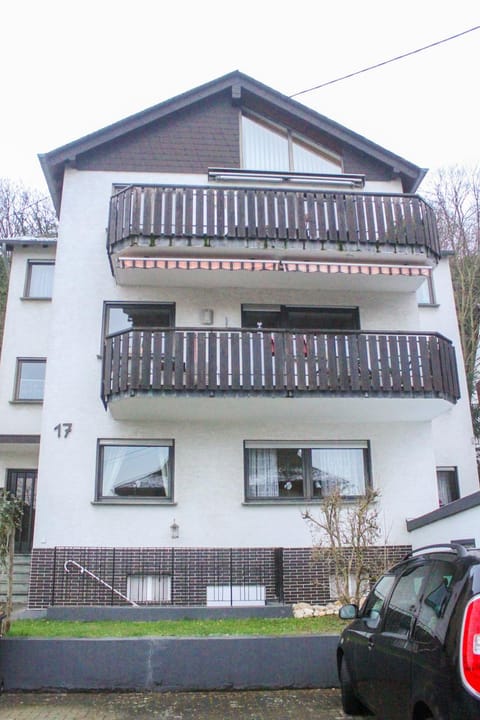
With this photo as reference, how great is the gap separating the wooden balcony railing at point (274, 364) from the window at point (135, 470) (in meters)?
1.31

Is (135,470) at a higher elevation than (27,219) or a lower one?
lower

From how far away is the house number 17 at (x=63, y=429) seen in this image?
13812 mm

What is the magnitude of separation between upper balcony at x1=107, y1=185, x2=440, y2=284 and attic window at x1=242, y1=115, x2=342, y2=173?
2.27 metres

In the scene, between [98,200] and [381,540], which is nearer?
[381,540]

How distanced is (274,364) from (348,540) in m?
3.68

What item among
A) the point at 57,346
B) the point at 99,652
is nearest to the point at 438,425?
the point at 57,346

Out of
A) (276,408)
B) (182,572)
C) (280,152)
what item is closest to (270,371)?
A: (276,408)

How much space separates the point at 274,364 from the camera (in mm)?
13289

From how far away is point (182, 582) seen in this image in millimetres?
12984

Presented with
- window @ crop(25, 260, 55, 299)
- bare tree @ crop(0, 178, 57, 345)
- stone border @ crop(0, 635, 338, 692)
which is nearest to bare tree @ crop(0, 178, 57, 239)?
bare tree @ crop(0, 178, 57, 345)

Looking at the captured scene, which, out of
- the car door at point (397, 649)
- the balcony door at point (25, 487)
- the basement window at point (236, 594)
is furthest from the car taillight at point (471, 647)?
the balcony door at point (25, 487)

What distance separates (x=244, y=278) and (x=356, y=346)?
2.91 meters

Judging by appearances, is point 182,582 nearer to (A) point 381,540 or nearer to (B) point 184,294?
(A) point 381,540

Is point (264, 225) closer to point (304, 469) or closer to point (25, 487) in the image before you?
point (304, 469)
